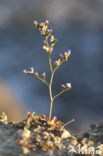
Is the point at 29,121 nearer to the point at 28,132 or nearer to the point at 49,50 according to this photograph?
the point at 28,132

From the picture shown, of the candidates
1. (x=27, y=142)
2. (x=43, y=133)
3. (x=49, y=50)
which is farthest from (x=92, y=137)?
(x=49, y=50)

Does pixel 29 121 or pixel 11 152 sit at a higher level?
pixel 29 121

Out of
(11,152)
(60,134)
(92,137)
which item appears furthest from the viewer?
(92,137)

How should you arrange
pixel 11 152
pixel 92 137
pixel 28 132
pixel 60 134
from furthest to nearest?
pixel 92 137 < pixel 60 134 < pixel 28 132 < pixel 11 152

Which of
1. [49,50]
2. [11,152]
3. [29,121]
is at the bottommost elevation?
[11,152]

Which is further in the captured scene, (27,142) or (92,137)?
(92,137)

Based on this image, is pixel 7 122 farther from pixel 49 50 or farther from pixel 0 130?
pixel 49 50
